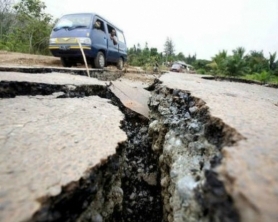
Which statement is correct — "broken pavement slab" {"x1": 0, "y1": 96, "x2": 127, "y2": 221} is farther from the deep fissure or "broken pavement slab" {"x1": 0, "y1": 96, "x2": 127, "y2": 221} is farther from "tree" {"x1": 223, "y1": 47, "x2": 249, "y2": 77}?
"tree" {"x1": 223, "y1": 47, "x2": 249, "y2": 77}

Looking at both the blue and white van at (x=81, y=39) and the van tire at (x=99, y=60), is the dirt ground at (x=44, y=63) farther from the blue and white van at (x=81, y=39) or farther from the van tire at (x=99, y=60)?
the blue and white van at (x=81, y=39)

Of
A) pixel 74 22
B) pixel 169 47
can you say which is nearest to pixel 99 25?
pixel 74 22

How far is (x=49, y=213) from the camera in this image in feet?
1.80

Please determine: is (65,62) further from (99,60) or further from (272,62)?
(272,62)

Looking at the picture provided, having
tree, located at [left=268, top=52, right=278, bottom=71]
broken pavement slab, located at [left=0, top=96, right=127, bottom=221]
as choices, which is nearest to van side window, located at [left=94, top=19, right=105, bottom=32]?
broken pavement slab, located at [left=0, top=96, right=127, bottom=221]

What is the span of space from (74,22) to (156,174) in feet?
16.3

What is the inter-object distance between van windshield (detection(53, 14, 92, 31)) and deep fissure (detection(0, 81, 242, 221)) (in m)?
3.65

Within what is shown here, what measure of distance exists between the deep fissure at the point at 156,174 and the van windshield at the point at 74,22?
3649 mm

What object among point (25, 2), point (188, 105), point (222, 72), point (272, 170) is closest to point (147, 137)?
point (188, 105)

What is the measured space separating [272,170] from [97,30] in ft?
17.9

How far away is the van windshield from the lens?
17.3 feet

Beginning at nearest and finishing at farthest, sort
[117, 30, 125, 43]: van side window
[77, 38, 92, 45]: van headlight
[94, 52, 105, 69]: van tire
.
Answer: [77, 38, 92, 45]: van headlight → [94, 52, 105, 69]: van tire → [117, 30, 125, 43]: van side window

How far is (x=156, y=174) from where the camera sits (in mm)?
1426

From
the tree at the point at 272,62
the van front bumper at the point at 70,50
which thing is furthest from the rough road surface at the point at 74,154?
the tree at the point at 272,62
